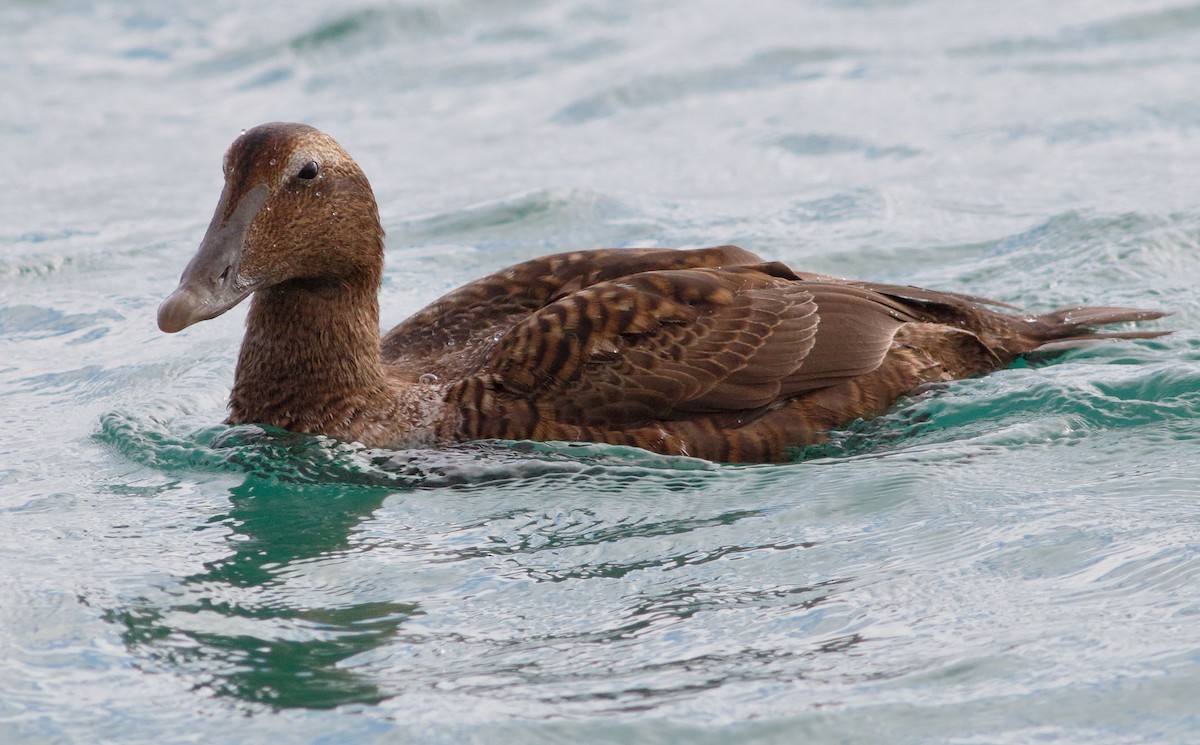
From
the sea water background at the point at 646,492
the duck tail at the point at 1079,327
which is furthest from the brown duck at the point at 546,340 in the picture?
the duck tail at the point at 1079,327

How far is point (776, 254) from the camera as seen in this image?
31.8ft

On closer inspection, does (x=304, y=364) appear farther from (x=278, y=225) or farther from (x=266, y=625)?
(x=266, y=625)

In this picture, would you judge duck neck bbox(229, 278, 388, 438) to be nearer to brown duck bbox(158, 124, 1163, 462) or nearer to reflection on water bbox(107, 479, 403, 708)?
brown duck bbox(158, 124, 1163, 462)

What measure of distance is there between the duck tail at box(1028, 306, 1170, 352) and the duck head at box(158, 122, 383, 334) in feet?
9.41

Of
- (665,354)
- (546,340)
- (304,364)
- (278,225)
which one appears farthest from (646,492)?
(278,225)

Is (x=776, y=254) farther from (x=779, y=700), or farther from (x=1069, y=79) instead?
(x=779, y=700)

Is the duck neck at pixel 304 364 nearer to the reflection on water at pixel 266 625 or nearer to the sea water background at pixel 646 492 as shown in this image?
the sea water background at pixel 646 492

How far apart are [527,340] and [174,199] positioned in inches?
230

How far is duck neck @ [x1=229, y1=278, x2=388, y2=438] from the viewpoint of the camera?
6332 mm

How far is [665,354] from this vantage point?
243 inches

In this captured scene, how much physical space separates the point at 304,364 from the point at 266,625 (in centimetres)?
172

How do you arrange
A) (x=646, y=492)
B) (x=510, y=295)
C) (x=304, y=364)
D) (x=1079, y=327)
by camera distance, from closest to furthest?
(x=646, y=492) < (x=304, y=364) < (x=510, y=295) < (x=1079, y=327)

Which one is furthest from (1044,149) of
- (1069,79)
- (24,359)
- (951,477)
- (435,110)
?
(24,359)

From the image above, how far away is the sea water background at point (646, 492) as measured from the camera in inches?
171
